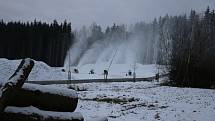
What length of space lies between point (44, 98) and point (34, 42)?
10219 cm

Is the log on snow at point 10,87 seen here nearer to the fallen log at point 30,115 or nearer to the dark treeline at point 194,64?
the fallen log at point 30,115

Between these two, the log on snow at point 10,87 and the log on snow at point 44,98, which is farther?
the log on snow at point 44,98

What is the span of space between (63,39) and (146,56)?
2022 inches

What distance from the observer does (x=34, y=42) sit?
107 metres

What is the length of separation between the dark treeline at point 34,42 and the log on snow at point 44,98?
9787cm

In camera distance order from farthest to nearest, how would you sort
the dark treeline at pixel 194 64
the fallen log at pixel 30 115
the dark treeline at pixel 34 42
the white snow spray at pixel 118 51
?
the white snow spray at pixel 118 51
the dark treeline at pixel 34 42
the dark treeline at pixel 194 64
the fallen log at pixel 30 115

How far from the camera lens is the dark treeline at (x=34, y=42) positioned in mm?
104000

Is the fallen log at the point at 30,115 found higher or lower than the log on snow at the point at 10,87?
lower

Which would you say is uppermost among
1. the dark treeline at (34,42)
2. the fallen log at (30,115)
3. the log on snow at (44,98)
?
the dark treeline at (34,42)

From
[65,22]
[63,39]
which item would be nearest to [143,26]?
[65,22]

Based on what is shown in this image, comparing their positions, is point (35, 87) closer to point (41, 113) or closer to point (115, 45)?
point (41, 113)

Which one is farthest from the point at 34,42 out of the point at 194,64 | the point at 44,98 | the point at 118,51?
the point at 44,98

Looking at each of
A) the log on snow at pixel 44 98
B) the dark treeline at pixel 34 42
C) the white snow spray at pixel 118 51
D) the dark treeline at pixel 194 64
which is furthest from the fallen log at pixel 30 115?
the white snow spray at pixel 118 51

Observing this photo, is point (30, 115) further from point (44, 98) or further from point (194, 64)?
point (194, 64)
